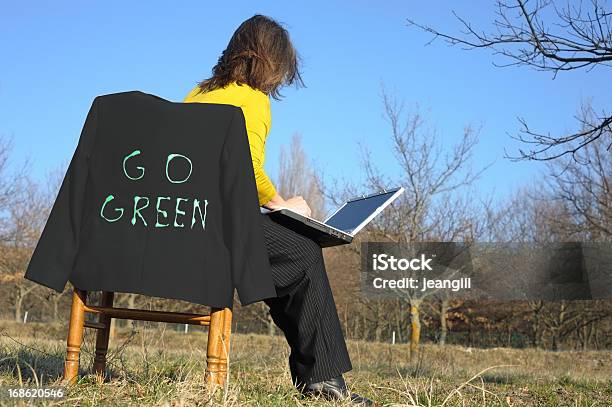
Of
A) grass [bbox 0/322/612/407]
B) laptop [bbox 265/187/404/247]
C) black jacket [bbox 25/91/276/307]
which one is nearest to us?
grass [bbox 0/322/612/407]

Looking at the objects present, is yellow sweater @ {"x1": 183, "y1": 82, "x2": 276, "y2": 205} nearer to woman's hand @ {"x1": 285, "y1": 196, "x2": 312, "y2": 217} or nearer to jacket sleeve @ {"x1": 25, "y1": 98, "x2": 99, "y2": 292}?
woman's hand @ {"x1": 285, "y1": 196, "x2": 312, "y2": 217}

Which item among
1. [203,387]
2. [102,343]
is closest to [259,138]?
[203,387]

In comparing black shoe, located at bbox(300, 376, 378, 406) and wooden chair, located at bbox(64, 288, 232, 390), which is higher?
wooden chair, located at bbox(64, 288, 232, 390)

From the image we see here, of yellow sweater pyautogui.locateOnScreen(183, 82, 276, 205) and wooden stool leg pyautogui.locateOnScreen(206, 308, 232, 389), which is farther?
yellow sweater pyautogui.locateOnScreen(183, 82, 276, 205)

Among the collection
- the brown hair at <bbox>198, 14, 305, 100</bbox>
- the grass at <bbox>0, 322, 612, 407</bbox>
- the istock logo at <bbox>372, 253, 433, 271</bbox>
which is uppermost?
the istock logo at <bbox>372, 253, 433, 271</bbox>

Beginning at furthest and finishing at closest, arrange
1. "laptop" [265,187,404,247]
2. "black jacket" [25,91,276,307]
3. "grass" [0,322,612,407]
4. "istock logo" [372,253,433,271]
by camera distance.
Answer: "istock logo" [372,253,433,271], "laptop" [265,187,404,247], "black jacket" [25,91,276,307], "grass" [0,322,612,407]

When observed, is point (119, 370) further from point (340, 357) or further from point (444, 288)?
point (444, 288)

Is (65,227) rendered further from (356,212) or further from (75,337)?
(356,212)

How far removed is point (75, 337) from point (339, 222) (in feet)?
4.28

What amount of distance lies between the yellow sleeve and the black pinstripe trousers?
118 millimetres

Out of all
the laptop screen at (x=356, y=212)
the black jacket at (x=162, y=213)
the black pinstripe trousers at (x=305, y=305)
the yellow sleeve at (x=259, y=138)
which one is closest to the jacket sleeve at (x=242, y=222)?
the black jacket at (x=162, y=213)

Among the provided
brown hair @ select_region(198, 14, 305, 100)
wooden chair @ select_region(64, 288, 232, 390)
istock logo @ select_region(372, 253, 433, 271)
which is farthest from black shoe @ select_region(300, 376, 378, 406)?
istock logo @ select_region(372, 253, 433, 271)

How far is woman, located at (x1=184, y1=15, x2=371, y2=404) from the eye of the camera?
2814 millimetres

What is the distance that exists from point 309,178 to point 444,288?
1982cm
